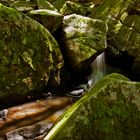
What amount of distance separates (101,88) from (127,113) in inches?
23.0

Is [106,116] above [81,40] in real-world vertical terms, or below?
above

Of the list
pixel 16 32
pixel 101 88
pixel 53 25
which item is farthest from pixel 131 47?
pixel 101 88

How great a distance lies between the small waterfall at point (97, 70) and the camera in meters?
11.8

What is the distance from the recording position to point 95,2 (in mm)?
17844

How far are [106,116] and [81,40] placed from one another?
641 cm

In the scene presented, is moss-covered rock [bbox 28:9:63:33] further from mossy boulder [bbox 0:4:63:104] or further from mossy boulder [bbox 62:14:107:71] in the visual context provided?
mossy boulder [bbox 0:4:63:104]

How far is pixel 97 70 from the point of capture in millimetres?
12242

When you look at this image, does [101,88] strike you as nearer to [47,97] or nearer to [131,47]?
[47,97]

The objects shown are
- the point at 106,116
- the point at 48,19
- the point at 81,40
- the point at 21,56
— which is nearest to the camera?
the point at 106,116

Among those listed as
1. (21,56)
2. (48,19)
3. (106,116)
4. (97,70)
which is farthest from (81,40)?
(106,116)

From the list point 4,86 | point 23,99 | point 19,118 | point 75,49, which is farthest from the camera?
point 75,49

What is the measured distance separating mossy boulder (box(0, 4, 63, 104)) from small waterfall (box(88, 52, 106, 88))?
252 cm

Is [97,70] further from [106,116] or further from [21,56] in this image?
[106,116]

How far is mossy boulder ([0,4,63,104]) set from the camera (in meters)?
8.62
